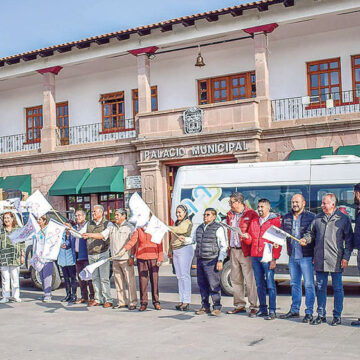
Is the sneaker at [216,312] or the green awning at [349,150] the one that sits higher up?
the green awning at [349,150]

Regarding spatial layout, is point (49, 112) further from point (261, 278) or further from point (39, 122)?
point (261, 278)

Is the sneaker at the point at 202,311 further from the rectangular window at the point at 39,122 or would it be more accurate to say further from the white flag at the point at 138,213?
the rectangular window at the point at 39,122

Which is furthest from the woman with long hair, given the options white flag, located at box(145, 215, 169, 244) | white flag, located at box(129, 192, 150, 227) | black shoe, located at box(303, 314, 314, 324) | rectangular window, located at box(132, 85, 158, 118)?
rectangular window, located at box(132, 85, 158, 118)

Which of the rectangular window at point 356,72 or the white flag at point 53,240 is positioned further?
the rectangular window at point 356,72

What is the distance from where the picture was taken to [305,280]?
8.99m

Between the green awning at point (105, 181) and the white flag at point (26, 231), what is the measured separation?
386 inches

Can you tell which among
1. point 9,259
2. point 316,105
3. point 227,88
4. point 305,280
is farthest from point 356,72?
point 9,259

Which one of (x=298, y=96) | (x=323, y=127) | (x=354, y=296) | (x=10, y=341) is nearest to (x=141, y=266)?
(x=10, y=341)

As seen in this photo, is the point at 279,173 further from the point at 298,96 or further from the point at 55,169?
the point at 55,169

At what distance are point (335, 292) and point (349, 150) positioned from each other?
10.2 metres

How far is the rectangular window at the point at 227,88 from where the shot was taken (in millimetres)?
21531

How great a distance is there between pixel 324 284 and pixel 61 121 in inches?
731

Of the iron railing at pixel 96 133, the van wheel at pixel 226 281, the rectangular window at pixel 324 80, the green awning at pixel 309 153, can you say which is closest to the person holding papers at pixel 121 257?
the van wheel at pixel 226 281

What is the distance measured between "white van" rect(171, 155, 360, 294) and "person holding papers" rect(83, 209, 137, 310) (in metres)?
1.39
